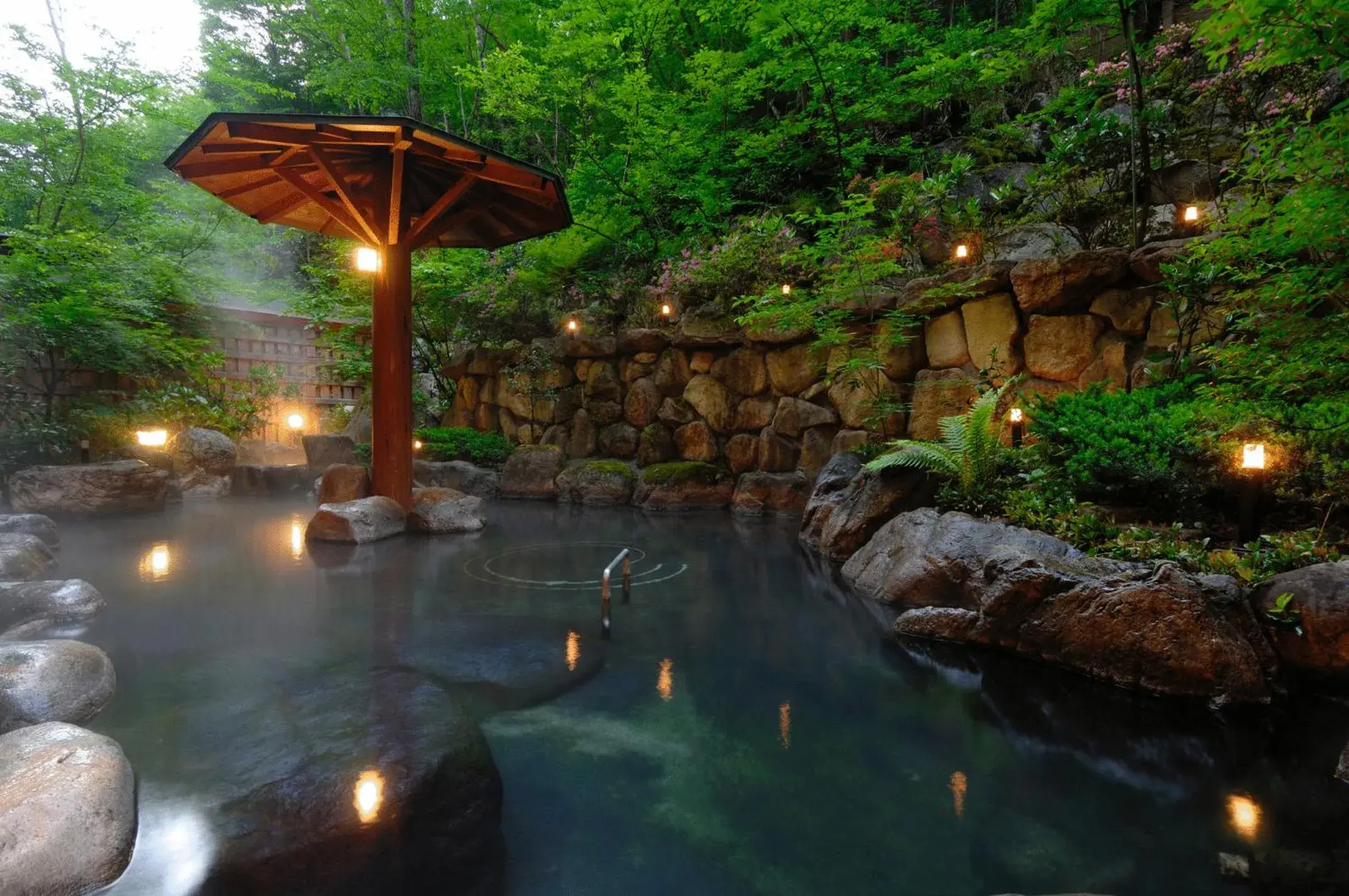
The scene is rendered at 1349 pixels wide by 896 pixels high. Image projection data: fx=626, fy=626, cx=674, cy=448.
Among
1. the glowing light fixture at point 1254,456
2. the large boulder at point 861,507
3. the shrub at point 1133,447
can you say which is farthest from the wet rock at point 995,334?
the glowing light fixture at point 1254,456

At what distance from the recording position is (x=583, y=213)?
1460cm

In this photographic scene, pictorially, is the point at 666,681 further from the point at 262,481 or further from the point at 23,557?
the point at 262,481

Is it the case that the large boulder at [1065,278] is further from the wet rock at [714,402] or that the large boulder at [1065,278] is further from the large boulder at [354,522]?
the large boulder at [354,522]

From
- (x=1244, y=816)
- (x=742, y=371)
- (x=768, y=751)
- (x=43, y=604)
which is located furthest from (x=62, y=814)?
(x=742, y=371)

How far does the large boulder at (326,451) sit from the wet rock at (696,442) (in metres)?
7.49

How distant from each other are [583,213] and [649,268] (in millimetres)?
2103

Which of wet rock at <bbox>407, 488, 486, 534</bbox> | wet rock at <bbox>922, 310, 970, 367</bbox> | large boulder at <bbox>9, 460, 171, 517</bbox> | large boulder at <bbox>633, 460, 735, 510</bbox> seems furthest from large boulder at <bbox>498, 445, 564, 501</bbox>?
wet rock at <bbox>922, 310, 970, 367</bbox>

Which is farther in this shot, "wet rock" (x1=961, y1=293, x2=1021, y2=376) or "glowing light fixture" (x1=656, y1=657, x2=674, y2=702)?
"wet rock" (x1=961, y1=293, x2=1021, y2=376)

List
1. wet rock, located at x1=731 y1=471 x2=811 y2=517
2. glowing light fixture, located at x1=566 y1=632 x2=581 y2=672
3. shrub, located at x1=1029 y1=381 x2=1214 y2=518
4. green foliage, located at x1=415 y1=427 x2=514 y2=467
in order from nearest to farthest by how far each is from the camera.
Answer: glowing light fixture, located at x1=566 y1=632 x2=581 y2=672
shrub, located at x1=1029 y1=381 x2=1214 y2=518
wet rock, located at x1=731 y1=471 x2=811 y2=517
green foliage, located at x1=415 y1=427 x2=514 y2=467

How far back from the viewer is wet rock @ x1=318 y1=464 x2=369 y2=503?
9.25 metres

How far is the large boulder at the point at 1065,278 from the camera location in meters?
7.81

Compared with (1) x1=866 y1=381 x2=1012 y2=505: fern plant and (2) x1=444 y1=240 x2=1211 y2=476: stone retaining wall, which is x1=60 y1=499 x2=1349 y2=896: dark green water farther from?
(2) x1=444 y1=240 x2=1211 y2=476: stone retaining wall

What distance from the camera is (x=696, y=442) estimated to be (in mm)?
12477

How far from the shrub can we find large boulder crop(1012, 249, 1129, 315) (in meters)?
2.07
